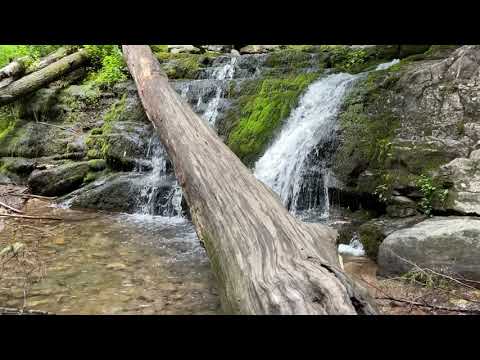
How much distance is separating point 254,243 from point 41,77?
8073mm

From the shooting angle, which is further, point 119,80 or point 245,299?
point 119,80

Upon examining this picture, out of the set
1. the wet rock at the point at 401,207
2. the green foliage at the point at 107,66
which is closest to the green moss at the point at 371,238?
the wet rock at the point at 401,207

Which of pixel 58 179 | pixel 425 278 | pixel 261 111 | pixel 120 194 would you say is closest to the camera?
pixel 425 278

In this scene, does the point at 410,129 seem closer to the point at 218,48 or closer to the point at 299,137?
the point at 299,137

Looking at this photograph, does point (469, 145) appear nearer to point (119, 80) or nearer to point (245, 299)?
point (245, 299)

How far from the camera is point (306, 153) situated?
242 inches

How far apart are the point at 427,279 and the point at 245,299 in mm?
2297

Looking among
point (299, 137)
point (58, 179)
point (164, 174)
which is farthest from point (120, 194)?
point (299, 137)

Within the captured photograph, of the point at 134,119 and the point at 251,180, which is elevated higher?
the point at 134,119

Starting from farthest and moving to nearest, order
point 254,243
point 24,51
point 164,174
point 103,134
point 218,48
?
point 218,48
point 24,51
point 103,134
point 164,174
point 254,243

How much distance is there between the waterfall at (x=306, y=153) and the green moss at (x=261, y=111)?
0.54 feet

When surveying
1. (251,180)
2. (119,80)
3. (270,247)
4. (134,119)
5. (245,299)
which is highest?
(119,80)
